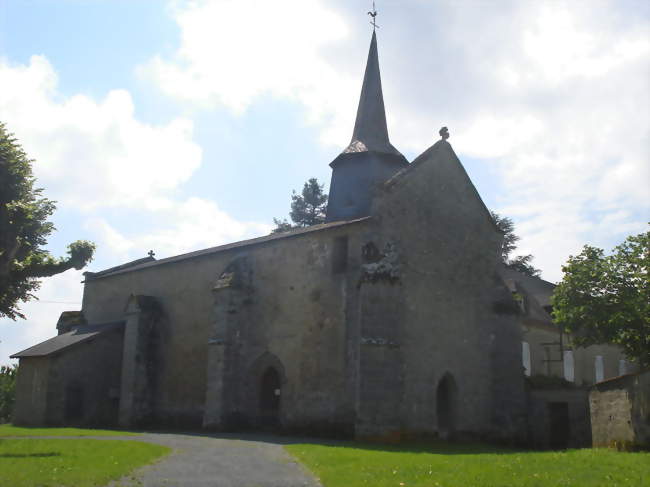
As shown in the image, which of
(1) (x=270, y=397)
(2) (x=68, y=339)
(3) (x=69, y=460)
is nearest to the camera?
(3) (x=69, y=460)

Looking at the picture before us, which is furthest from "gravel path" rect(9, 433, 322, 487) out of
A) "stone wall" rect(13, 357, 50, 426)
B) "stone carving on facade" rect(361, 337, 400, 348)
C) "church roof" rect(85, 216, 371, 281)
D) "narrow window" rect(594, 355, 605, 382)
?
"narrow window" rect(594, 355, 605, 382)

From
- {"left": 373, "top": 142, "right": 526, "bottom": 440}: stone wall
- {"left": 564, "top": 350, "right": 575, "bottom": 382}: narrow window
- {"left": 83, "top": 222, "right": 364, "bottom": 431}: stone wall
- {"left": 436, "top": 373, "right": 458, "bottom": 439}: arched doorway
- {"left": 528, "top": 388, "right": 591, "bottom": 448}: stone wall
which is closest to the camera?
{"left": 373, "top": 142, "right": 526, "bottom": 440}: stone wall

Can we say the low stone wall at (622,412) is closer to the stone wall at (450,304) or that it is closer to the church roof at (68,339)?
the stone wall at (450,304)

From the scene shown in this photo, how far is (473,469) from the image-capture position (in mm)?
13117

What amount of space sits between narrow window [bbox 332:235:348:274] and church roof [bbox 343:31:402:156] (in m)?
6.07

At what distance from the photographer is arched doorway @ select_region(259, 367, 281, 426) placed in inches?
1001

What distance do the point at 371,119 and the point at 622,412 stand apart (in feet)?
56.5

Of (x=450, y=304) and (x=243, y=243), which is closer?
(x=450, y=304)

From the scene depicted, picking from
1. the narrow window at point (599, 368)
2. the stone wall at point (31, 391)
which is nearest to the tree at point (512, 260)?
the narrow window at point (599, 368)

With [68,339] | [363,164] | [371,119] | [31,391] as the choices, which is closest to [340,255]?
[363,164]

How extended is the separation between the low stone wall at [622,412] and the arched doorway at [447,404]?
5552mm

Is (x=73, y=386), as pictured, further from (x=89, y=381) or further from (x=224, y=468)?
(x=224, y=468)

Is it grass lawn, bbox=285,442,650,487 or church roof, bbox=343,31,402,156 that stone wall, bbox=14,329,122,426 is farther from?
grass lawn, bbox=285,442,650,487

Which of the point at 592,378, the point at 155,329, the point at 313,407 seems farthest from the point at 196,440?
the point at 592,378
